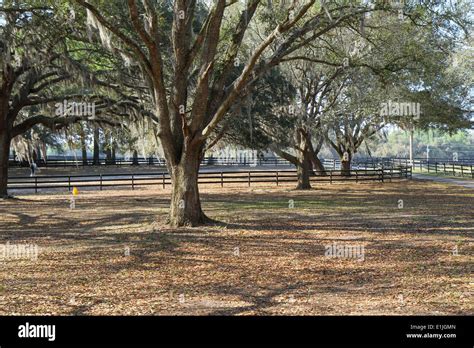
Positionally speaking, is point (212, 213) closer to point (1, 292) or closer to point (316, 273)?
point (316, 273)

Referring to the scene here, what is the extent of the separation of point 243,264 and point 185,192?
4466mm

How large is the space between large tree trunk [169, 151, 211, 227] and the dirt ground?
448 millimetres

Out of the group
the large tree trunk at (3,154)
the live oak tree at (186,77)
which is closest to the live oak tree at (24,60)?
the large tree trunk at (3,154)

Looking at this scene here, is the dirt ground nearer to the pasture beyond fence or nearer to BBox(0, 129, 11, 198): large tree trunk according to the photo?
BBox(0, 129, 11, 198): large tree trunk

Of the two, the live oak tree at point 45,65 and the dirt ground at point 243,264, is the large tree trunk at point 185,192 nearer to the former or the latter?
the dirt ground at point 243,264

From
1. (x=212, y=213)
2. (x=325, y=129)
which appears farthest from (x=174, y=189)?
(x=325, y=129)

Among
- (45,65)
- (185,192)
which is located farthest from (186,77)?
(45,65)

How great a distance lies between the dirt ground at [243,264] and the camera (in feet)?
21.3

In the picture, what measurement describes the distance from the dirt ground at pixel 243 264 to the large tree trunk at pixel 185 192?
0.45 meters

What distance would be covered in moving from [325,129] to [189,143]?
681 inches

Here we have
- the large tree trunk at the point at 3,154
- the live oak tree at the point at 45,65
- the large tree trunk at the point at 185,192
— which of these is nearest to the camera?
the large tree trunk at the point at 185,192

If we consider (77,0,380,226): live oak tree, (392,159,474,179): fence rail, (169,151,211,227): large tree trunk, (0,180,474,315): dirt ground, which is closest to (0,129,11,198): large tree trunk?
(0,180,474,315): dirt ground

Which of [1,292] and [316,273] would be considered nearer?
[1,292]

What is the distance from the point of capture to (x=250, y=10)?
522 inches
